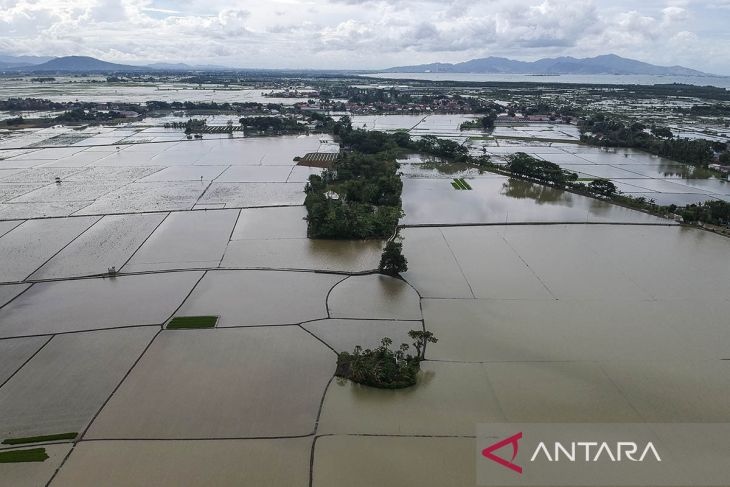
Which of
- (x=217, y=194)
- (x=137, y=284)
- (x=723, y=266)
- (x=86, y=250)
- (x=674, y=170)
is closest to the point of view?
(x=137, y=284)

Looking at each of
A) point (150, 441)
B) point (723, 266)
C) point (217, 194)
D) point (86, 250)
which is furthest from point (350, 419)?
point (217, 194)

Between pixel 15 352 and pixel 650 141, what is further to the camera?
pixel 650 141

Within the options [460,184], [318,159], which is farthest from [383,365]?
[318,159]

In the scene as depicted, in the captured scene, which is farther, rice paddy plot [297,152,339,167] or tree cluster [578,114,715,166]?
tree cluster [578,114,715,166]

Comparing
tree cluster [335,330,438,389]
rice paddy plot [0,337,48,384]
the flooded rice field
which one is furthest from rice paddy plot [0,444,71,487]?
tree cluster [335,330,438,389]

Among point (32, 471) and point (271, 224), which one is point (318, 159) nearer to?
point (271, 224)

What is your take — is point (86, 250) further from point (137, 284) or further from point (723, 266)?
point (723, 266)

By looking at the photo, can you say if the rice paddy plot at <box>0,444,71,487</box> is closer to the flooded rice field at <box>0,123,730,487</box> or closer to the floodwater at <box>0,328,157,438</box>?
the flooded rice field at <box>0,123,730,487</box>
